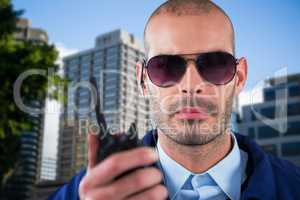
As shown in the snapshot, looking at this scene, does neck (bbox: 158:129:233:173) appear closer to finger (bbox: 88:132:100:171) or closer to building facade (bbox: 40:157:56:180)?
finger (bbox: 88:132:100:171)

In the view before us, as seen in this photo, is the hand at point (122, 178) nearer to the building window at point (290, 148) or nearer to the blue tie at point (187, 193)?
the blue tie at point (187, 193)

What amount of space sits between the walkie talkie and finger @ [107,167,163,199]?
0.09 ft

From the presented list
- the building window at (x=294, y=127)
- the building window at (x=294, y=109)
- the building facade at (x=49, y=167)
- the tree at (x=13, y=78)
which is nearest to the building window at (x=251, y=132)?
the building window at (x=294, y=127)

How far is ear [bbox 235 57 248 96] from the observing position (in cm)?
73

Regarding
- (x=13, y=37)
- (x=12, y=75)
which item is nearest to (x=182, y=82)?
(x=12, y=75)

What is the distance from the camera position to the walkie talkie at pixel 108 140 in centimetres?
41

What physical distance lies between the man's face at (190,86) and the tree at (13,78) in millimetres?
2708

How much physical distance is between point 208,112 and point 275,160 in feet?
0.52

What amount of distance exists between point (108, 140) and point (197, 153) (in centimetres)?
31

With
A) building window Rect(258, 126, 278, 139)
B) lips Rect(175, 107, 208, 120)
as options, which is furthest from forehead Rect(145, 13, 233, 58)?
building window Rect(258, 126, 278, 139)

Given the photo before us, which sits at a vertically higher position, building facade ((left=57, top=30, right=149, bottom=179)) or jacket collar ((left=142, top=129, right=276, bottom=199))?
building facade ((left=57, top=30, right=149, bottom=179))

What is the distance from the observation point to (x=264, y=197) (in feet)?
1.97

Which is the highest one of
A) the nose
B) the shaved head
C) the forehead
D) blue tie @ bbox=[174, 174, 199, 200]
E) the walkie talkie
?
the shaved head

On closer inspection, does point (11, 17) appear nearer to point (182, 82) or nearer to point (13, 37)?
point (13, 37)
